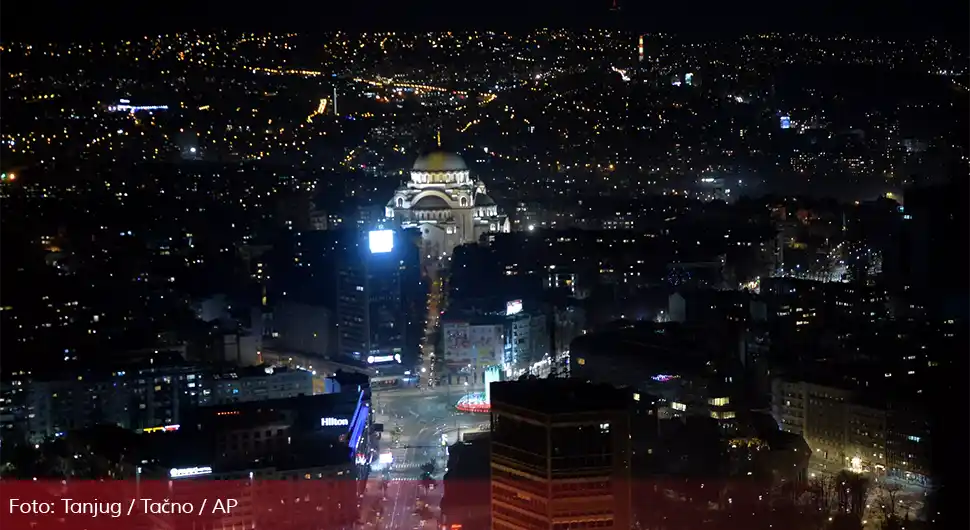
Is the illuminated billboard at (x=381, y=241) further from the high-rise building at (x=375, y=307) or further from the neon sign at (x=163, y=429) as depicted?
the neon sign at (x=163, y=429)

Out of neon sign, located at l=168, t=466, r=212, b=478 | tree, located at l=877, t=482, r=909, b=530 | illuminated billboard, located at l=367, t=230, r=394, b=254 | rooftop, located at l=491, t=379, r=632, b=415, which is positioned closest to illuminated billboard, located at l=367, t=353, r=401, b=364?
illuminated billboard, located at l=367, t=230, r=394, b=254

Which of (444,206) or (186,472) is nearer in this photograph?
(186,472)

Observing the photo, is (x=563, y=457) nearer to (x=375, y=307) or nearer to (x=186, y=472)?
(x=186, y=472)

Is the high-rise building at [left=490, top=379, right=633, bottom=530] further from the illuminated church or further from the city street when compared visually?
the illuminated church

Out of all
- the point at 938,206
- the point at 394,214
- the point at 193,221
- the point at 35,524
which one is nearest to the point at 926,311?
the point at 938,206

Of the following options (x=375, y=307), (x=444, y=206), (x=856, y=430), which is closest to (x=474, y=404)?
(x=375, y=307)

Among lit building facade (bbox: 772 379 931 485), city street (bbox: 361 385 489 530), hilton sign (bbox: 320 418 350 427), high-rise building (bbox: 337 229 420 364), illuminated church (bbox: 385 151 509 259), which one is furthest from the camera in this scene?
illuminated church (bbox: 385 151 509 259)
